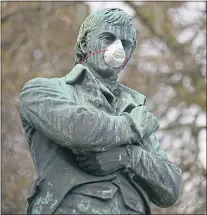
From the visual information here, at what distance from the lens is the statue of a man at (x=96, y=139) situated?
5.20 meters

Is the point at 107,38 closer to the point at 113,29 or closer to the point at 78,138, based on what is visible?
the point at 113,29

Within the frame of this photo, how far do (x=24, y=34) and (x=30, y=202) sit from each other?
11345 millimetres

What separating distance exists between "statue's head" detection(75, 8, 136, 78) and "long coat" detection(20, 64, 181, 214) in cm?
11

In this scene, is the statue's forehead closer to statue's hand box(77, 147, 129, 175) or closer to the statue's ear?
the statue's ear

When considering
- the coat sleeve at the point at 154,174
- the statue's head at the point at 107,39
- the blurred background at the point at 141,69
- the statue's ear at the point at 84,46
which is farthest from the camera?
the blurred background at the point at 141,69

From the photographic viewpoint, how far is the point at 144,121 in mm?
5488

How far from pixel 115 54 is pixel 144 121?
0.44 meters

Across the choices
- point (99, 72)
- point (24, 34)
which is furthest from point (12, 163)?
point (99, 72)

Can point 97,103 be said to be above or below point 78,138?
above

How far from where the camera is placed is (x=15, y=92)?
573 inches

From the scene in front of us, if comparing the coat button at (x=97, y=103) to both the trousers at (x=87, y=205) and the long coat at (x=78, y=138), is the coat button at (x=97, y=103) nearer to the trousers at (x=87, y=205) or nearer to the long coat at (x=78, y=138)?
the long coat at (x=78, y=138)

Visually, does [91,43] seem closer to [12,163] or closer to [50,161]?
[50,161]

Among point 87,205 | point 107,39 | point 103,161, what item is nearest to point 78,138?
point 103,161

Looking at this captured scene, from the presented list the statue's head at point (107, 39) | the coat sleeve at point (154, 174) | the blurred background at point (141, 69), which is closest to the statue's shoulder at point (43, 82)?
the statue's head at point (107, 39)
